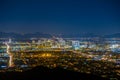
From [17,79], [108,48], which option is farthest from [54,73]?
[108,48]

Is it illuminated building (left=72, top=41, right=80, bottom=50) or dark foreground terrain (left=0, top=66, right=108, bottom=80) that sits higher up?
illuminated building (left=72, top=41, right=80, bottom=50)

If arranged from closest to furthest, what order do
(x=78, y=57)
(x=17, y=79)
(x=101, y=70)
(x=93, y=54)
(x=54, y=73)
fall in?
1. (x=17, y=79)
2. (x=54, y=73)
3. (x=101, y=70)
4. (x=78, y=57)
5. (x=93, y=54)

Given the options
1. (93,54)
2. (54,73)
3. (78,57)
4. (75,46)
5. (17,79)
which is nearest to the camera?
(17,79)

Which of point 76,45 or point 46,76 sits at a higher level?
point 76,45

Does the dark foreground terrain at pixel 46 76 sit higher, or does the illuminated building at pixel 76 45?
the illuminated building at pixel 76 45

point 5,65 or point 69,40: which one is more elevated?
point 69,40

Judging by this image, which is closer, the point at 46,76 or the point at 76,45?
the point at 46,76

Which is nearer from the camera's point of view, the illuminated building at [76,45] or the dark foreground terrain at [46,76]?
the dark foreground terrain at [46,76]

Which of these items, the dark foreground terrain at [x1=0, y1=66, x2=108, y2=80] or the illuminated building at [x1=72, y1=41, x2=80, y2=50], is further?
the illuminated building at [x1=72, y1=41, x2=80, y2=50]

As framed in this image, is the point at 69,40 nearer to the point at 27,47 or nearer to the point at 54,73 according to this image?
the point at 27,47

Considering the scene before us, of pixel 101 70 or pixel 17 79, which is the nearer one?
pixel 17 79
